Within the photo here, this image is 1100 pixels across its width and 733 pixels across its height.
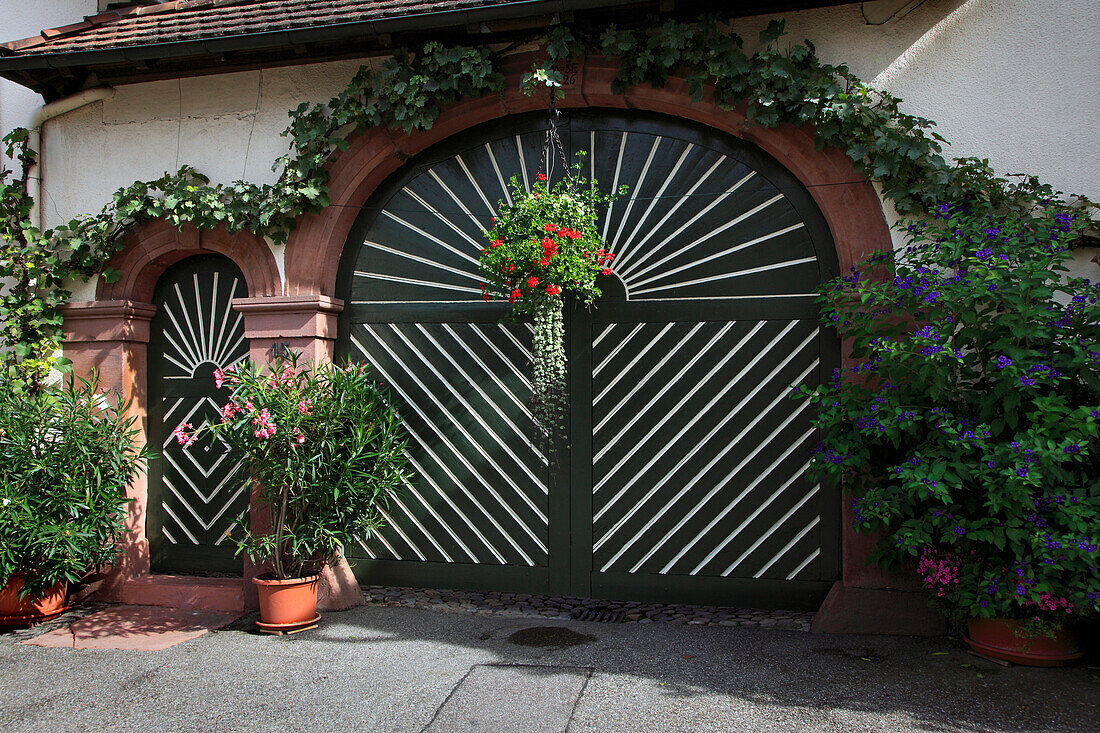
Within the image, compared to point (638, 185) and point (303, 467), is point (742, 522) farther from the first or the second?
point (303, 467)

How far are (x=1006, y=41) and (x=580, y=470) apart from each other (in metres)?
3.51

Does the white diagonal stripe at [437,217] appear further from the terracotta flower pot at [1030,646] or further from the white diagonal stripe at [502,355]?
the terracotta flower pot at [1030,646]

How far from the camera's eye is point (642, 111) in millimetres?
5289

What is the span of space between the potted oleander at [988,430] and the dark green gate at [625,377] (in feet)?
2.53

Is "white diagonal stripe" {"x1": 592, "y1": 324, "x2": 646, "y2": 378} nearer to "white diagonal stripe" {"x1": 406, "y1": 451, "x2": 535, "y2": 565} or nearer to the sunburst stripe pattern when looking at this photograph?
the sunburst stripe pattern

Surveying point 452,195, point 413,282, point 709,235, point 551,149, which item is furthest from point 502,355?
point 709,235

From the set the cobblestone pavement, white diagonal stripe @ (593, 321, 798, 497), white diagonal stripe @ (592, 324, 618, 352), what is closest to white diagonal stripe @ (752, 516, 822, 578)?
the cobblestone pavement

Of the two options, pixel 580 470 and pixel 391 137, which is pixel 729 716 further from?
pixel 391 137

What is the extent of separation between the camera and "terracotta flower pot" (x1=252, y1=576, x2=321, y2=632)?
4.79 meters

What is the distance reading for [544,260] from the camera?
455 cm

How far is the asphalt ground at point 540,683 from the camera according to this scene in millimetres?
3453

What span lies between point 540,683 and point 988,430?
2369 mm

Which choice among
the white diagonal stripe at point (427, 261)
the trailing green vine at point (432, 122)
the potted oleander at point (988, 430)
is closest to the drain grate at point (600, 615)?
the potted oleander at point (988, 430)

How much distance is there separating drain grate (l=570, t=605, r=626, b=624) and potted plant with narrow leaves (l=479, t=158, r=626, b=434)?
1.37m
